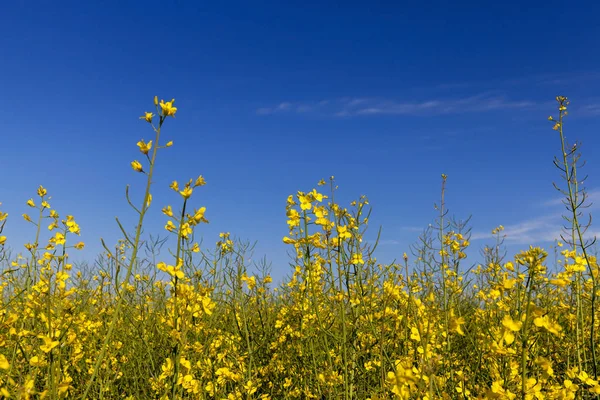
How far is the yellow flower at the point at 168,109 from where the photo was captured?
2150 millimetres

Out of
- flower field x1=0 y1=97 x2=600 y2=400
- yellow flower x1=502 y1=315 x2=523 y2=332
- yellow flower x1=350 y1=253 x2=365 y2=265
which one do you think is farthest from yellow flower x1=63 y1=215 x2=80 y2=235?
yellow flower x1=502 y1=315 x2=523 y2=332

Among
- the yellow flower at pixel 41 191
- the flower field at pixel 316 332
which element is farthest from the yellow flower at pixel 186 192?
the yellow flower at pixel 41 191

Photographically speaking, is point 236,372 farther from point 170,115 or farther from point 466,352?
point 466,352

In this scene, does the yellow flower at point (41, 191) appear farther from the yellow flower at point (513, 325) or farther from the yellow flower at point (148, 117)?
the yellow flower at point (513, 325)

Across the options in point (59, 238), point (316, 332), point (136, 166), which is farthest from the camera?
point (316, 332)

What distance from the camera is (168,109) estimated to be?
216cm

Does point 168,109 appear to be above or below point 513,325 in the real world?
above

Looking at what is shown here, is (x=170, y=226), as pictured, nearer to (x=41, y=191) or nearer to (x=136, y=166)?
(x=136, y=166)

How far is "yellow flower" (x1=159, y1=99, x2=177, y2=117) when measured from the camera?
84.7 inches

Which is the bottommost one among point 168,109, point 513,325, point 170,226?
point 513,325

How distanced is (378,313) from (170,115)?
226 cm

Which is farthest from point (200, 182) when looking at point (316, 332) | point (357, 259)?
point (316, 332)

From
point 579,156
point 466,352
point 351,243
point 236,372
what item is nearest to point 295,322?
point 236,372

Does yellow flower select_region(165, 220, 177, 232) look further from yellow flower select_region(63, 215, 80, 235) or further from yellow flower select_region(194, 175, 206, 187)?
yellow flower select_region(63, 215, 80, 235)
